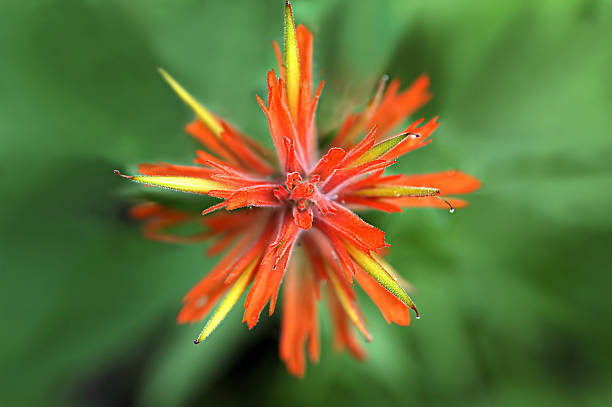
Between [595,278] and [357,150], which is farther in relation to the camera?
[595,278]

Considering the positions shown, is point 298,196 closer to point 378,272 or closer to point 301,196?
point 301,196

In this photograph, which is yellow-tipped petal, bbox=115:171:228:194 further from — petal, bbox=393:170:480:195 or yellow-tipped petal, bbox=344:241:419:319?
petal, bbox=393:170:480:195

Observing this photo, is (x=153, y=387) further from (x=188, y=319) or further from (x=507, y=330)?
(x=507, y=330)

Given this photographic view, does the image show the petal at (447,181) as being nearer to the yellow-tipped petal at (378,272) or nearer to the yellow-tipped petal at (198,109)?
the yellow-tipped petal at (378,272)

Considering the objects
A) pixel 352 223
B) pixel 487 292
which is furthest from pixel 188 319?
pixel 487 292

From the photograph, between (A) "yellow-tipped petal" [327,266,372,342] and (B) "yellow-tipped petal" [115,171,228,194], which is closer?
(B) "yellow-tipped petal" [115,171,228,194]

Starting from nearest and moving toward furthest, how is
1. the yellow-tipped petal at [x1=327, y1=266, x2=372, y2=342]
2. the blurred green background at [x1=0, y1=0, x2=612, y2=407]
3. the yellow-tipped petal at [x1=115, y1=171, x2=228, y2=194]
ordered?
the yellow-tipped petal at [x1=115, y1=171, x2=228, y2=194]
the yellow-tipped petal at [x1=327, y1=266, x2=372, y2=342]
the blurred green background at [x1=0, y1=0, x2=612, y2=407]

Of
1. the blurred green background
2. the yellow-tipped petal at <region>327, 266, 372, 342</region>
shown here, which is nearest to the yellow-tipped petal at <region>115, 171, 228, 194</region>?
the yellow-tipped petal at <region>327, 266, 372, 342</region>

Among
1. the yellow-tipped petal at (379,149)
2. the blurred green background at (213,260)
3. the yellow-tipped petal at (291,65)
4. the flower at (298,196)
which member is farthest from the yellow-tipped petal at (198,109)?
the blurred green background at (213,260)
